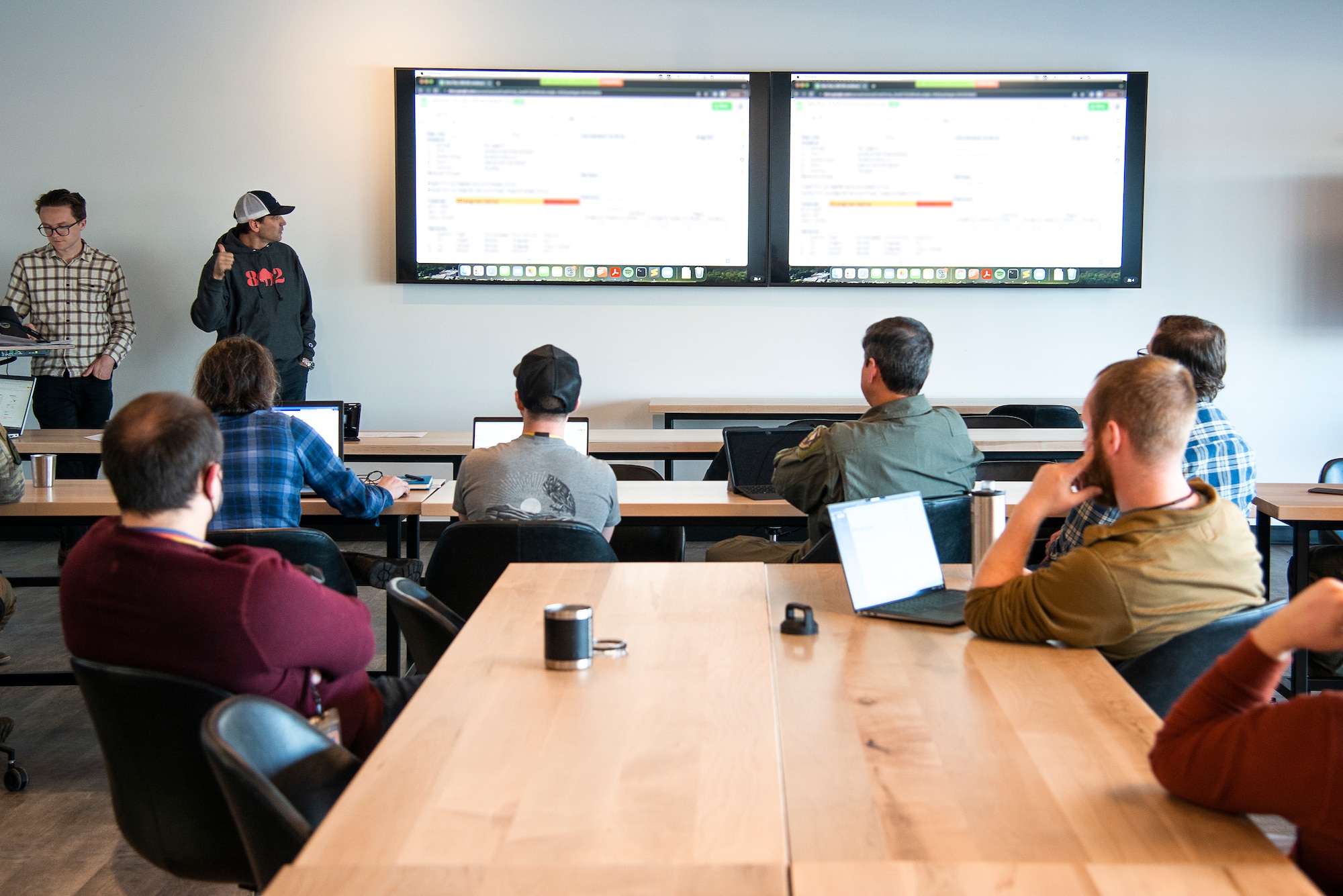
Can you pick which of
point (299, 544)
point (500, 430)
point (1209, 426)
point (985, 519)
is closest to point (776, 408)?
point (500, 430)

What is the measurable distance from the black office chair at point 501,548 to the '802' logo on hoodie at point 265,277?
3.73 m

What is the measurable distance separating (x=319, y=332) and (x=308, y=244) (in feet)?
1.58

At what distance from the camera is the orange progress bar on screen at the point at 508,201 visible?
5.88 metres

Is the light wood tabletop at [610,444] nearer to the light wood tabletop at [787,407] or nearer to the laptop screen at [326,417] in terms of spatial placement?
the laptop screen at [326,417]

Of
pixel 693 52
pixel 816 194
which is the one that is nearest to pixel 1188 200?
pixel 816 194

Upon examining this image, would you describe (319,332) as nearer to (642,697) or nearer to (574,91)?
(574,91)

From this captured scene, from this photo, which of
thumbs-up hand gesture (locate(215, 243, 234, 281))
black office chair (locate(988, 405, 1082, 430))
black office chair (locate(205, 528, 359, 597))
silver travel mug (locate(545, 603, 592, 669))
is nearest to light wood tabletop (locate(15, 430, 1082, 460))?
black office chair (locate(988, 405, 1082, 430))

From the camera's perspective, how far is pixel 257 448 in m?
2.76

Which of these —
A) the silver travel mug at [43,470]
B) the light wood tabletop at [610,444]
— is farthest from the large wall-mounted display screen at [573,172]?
the silver travel mug at [43,470]

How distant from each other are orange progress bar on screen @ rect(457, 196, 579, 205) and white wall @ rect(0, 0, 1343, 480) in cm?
47

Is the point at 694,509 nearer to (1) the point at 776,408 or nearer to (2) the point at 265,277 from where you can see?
(1) the point at 776,408

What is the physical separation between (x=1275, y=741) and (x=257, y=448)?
235 cm

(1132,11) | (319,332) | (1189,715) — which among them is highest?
(1132,11)

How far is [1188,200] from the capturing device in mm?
6023
